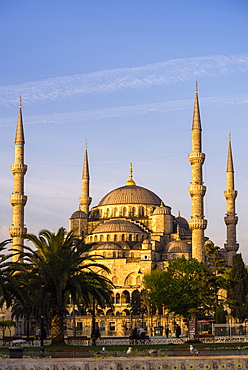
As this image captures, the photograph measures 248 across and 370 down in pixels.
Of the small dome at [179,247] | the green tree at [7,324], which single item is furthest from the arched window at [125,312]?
the green tree at [7,324]

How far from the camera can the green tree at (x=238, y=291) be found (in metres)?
54.8

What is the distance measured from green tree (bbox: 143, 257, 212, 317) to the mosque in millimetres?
6648

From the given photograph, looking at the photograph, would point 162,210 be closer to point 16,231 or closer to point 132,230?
point 132,230

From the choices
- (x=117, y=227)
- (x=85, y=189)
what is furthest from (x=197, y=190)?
(x=85, y=189)

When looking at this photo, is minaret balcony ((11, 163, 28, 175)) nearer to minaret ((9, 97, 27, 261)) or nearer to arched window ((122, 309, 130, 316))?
minaret ((9, 97, 27, 261))

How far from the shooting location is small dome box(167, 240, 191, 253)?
8281cm

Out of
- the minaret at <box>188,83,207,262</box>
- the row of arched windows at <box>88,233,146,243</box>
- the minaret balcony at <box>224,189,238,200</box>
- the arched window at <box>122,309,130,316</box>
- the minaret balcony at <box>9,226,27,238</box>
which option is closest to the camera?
the minaret at <box>188,83,207,262</box>

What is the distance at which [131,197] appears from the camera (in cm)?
9331

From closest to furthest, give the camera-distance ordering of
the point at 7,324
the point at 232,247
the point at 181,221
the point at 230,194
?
the point at 7,324 → the point at 230,194 → the point at 232,247 → the point at 181,221

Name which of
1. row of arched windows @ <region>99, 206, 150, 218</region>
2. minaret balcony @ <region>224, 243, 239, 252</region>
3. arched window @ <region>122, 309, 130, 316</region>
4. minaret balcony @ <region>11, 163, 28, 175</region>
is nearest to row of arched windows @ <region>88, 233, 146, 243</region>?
row of arched windows @ <region>99, 206, 150, 218</region>

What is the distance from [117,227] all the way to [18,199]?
66.1 ft

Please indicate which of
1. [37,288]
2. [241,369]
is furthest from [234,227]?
[241,369]

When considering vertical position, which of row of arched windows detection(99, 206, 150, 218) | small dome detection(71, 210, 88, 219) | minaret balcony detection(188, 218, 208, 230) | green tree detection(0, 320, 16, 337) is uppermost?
row of arched windows detection(99, 206, 150, 218)

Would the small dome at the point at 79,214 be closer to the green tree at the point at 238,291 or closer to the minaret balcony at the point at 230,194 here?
the minaret balcony at the point at 230,194
